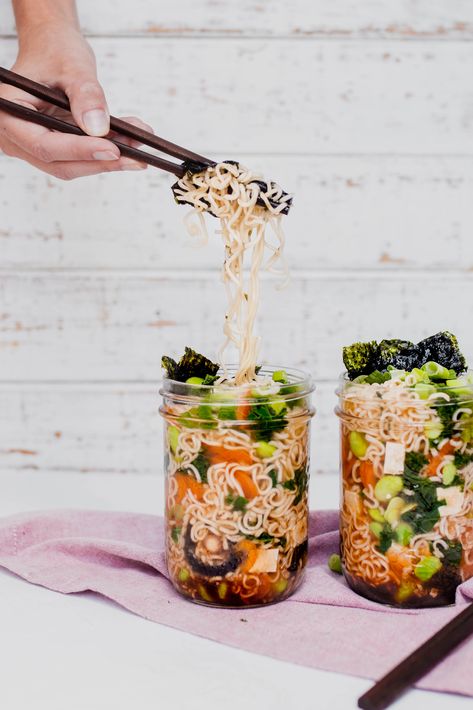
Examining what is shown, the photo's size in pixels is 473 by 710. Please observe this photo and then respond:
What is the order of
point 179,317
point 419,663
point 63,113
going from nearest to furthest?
point 419,663, point 63,113, point 179,317

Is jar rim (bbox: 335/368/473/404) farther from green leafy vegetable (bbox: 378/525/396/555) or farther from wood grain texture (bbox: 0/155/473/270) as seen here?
wood grain texture (bbox: 0/155/473/270)

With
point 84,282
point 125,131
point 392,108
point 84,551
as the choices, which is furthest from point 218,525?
point 392,108

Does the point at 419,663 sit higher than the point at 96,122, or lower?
lower

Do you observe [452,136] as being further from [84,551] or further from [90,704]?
[90,704]

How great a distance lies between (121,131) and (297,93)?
2.25 ft

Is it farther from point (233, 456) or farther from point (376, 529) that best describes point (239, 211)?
point (376, 529)

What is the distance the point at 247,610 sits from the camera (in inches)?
41.9

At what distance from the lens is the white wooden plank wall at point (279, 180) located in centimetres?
172

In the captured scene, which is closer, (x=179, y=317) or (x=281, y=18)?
(x=281, y=18)

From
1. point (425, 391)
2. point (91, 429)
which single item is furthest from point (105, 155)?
point (91, 429)

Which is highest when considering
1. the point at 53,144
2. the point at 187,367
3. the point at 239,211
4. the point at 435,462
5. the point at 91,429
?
the point at 53,144

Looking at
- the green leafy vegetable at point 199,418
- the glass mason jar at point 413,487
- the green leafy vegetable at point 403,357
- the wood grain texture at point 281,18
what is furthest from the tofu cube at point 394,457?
the wood grain texture at point 281,18

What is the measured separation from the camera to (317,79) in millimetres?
1729

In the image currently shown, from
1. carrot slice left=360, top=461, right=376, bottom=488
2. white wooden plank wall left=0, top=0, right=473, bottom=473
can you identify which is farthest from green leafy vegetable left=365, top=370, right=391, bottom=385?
white wooden plank wall left=0, top=0, right=473, bottom=473
